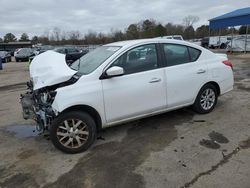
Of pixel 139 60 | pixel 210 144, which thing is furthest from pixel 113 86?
pixel 210 144

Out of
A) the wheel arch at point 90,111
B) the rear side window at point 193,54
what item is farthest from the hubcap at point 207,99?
the wheel arch at point 90,111

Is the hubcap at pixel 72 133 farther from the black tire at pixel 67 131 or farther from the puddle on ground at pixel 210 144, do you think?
the puddle on ground at pixel 210 144

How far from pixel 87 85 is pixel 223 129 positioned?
2.60m

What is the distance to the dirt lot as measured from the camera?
3301mm

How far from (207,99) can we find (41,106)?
3.38m

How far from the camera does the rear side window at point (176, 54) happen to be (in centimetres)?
488

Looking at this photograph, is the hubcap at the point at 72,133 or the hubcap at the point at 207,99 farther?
the hubcap at the point at 207,99

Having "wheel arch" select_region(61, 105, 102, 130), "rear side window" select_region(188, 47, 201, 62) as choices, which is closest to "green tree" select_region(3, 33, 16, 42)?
"rear side window" select_region(188, 47, 201, 62)

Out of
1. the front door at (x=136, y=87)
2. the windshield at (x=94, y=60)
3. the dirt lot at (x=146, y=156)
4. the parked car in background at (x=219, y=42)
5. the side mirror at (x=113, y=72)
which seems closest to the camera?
the dirt lot at (x=146, y=156)

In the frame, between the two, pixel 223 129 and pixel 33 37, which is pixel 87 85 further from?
pixel 33 37

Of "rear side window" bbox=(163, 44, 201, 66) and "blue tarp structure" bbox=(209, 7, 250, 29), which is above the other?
"blue tarp structure" bbox=(209, 7, 250, 29)

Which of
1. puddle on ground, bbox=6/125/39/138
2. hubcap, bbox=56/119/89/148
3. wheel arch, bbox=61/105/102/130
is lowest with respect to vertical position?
puddle on ground, bbox=6/125/39/138

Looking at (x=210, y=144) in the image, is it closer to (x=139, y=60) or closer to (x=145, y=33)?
(x=139, y=60)

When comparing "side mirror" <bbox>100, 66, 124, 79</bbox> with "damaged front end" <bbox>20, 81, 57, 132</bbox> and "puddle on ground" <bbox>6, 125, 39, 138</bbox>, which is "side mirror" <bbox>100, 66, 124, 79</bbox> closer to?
"damaged front end" <bbox>20, 81, 57, 132</bbox>
